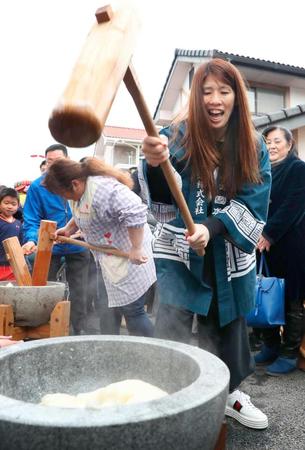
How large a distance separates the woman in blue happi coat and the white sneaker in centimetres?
40

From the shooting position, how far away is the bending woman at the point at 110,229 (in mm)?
2949

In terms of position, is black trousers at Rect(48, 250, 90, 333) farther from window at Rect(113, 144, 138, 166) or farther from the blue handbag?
window at Rect(113, 144, 138, 166)

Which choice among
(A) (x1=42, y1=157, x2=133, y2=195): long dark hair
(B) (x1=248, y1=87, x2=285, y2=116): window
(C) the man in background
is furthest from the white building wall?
(A) (x1=42, y1=157, x2=133, y2=195): long dark hair

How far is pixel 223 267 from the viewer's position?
2174 millimetres

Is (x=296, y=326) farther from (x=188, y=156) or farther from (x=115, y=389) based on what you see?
(x=115, y=389)

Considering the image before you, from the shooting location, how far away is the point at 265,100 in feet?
34.7

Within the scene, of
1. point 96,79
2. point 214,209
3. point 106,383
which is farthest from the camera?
point 214,209

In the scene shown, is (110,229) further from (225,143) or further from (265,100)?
(265,100)

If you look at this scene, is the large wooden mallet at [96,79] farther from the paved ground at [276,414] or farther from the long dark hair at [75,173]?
the paved ground at [276,414]

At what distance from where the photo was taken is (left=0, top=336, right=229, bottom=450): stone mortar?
0.91 m

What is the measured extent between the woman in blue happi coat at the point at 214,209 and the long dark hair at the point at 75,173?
93 cm

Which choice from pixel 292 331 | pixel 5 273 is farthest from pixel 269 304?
pixel 5 273

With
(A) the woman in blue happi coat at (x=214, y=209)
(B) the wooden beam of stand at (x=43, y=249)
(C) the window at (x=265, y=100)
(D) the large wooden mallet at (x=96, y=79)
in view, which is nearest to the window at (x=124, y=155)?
(C) the window at (x=265, y=100)

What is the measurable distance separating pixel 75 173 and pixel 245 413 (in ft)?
6.76
